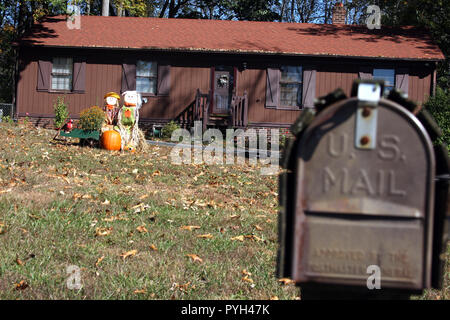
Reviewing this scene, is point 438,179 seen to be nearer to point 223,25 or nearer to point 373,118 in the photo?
point 373,118

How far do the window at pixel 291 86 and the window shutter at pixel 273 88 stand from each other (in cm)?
22

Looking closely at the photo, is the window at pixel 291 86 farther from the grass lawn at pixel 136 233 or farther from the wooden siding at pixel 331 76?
the grass lawn at pixel 136 233

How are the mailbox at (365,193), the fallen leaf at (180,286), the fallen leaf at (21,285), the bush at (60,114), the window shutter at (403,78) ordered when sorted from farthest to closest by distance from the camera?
the window shutter at (403,78) < the bush at (60,114) < the fallen leaf at (180,286) < the fallen leaf at (21,285) < the mailbox at (365,193)

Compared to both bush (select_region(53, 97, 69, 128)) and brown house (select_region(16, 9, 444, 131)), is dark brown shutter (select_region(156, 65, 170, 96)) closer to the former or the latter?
brown house (select_region(16, 9, 444, 131))

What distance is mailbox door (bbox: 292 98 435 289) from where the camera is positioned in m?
1.62

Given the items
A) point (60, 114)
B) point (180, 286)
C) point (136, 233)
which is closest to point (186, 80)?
point (60, 114)

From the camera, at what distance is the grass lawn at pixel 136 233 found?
3756 millimetres

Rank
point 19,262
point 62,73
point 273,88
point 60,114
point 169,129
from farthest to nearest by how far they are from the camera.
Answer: point 62,73, point 273,88, point 60,114, point 169,129, point 19,262

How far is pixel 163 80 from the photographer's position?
19.8 m

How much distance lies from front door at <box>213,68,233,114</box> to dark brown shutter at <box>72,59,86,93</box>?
549 centimetres

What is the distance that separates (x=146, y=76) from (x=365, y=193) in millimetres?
19140

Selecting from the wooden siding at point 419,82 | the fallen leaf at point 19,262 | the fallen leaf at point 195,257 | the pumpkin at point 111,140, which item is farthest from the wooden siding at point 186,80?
the fallen leaf at point 19,262

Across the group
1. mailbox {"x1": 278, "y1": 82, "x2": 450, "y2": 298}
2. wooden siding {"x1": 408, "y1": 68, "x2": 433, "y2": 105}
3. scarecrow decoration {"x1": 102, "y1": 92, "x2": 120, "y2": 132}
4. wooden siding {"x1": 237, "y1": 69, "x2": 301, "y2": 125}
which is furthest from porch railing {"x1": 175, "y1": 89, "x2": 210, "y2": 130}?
mailbox {"x1": 278, "y1": 82, "x2": 450, "y2": 298}

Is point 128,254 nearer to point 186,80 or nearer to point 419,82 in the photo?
point 186,80
